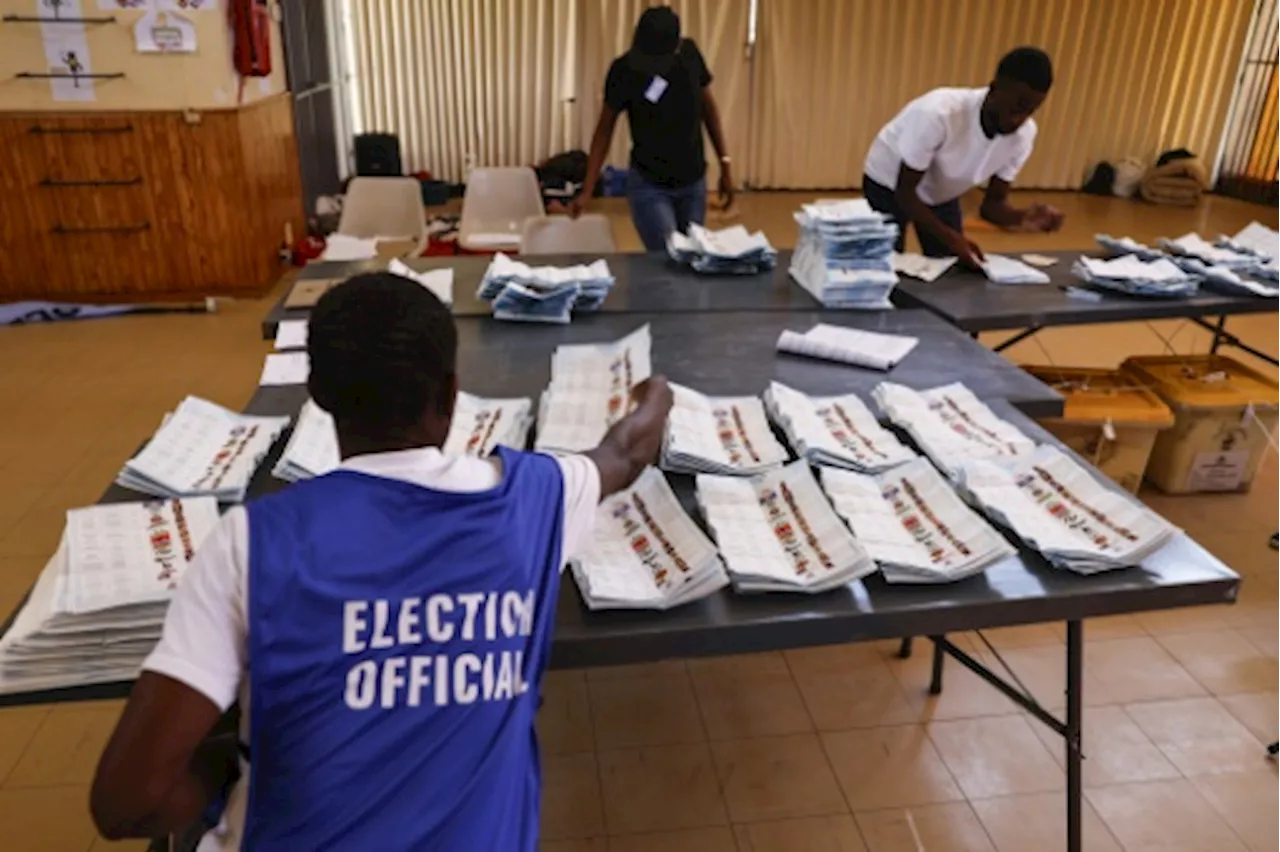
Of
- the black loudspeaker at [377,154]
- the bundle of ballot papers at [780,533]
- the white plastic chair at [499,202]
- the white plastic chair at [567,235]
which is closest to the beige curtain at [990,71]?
the black loudspeaker at [377,154]

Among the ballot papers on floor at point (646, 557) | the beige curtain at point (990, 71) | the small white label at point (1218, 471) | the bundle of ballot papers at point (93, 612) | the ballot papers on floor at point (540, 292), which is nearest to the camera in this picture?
the bundle of ballot papers at point (93, 612)

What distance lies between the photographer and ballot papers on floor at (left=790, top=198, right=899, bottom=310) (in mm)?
2650

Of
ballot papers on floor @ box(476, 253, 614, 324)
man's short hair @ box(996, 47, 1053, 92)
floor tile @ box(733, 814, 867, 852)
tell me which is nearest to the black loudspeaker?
ballot papers on floor @ box(476, 253, 614, 324)

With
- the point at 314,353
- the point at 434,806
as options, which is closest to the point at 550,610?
the point at 434,806

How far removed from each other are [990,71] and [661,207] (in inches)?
232

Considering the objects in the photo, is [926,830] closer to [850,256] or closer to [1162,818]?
[1162,818]

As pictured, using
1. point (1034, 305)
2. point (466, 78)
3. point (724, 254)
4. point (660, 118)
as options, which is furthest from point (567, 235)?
point (466, 78)

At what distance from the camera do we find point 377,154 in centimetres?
746

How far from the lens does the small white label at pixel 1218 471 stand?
3.36m

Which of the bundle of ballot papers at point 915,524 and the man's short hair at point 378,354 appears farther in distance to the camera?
the bundle of ballot papers at point 915,524

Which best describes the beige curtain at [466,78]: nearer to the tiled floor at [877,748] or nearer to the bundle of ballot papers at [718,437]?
the tiled floor at [877,748]

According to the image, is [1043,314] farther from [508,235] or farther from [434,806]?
[508,235]

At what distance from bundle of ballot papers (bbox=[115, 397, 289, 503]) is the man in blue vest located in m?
0.62

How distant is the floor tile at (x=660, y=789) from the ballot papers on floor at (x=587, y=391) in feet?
2.74
